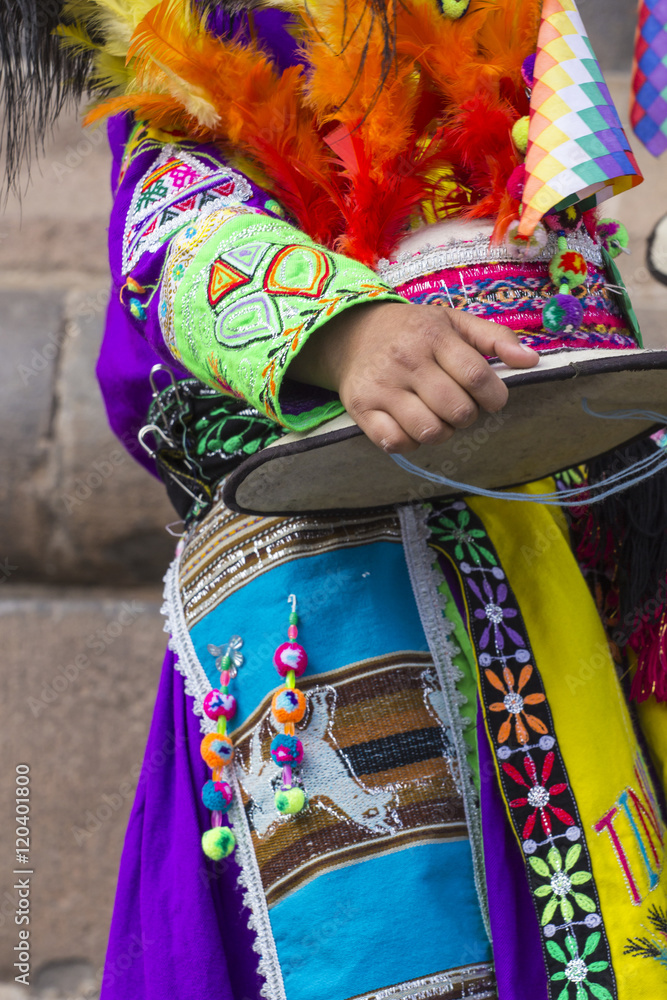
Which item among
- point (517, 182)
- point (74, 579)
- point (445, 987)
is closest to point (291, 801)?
point (445, 987)

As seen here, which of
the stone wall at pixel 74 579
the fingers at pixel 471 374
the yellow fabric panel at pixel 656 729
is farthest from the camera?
the stone wall at pixel 74 579

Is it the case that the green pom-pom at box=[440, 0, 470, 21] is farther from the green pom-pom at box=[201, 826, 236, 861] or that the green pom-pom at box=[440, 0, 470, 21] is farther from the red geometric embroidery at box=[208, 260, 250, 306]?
the green pom-pom at box=[201, 826, 236, 861]

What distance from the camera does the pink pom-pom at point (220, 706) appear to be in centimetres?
78

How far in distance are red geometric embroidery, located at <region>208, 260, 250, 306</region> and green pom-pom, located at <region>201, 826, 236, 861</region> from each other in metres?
0.47

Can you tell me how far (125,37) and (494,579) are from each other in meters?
0.65

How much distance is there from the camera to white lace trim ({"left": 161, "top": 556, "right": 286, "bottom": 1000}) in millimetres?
726

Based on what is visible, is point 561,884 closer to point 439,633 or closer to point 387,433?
point 439,633

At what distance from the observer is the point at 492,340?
0.54m

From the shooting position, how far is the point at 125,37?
816 millimetres

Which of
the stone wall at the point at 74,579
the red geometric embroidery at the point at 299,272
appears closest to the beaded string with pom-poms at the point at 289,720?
the red geometric embroidery at the point at 299,272

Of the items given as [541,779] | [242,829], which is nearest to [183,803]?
[242,829]

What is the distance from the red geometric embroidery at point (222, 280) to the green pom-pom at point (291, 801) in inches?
16.4

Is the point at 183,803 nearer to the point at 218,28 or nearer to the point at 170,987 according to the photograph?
the point at 170,987

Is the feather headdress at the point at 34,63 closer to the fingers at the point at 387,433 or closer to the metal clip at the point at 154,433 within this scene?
the metal clip at the point at 154,433
